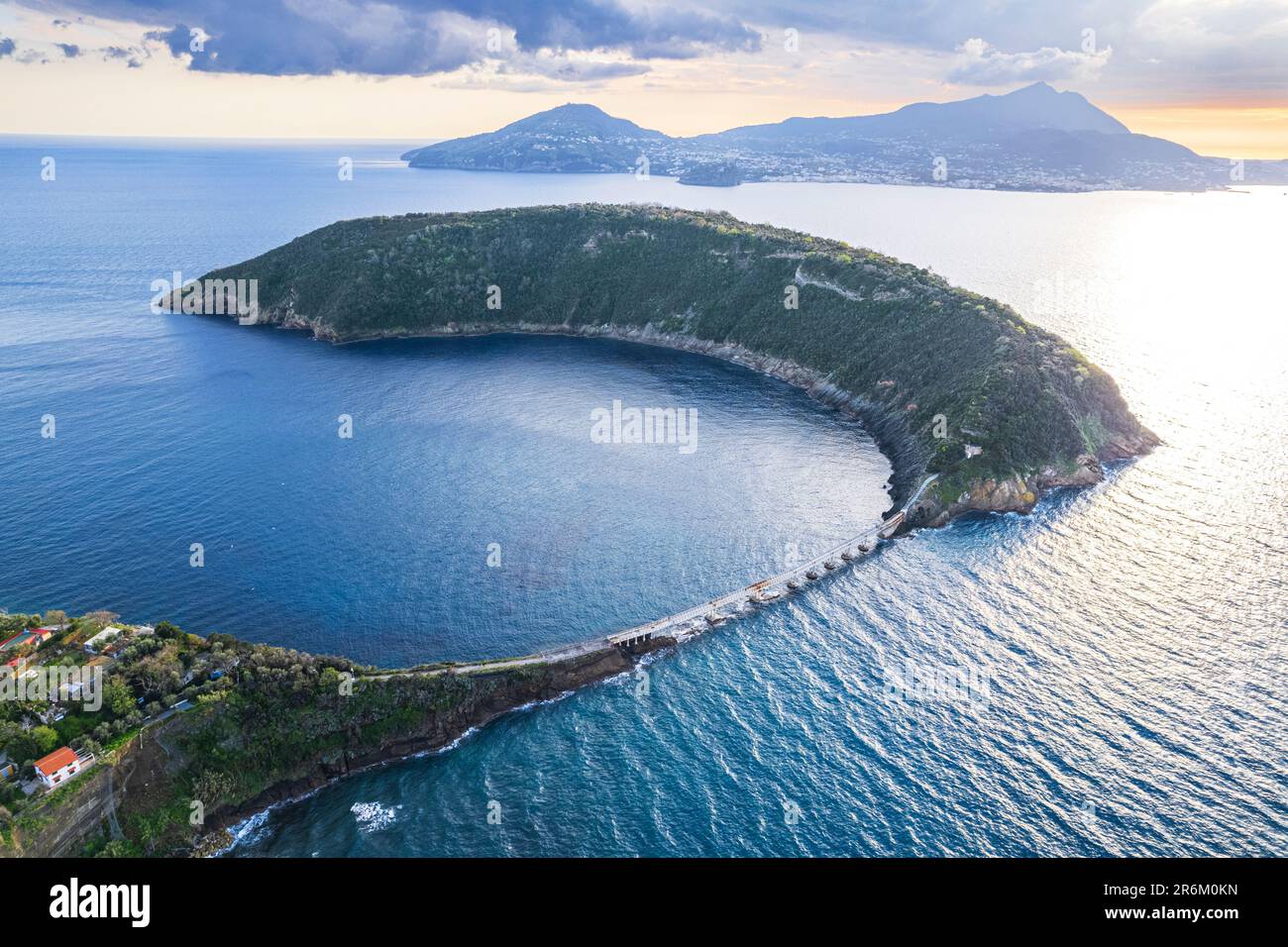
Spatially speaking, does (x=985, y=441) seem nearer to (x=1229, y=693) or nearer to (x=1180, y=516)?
(x=1180, y=516)

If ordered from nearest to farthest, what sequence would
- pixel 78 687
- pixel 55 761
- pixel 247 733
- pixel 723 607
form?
pixel 55 761 → pixel 78 687 → pixel 247 733 → pixel 723 607

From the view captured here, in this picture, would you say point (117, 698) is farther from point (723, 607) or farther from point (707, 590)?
point (723, 607)

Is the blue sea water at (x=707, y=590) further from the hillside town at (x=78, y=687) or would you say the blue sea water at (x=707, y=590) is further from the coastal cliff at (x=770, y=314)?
the hillside town at (x=78, y=687)

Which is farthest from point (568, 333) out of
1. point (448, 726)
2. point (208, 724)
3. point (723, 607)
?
point (208, 724)

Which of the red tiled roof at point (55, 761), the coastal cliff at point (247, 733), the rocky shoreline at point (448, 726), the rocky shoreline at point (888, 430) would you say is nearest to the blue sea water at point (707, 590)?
the rocky shoreline at point (448, 726)

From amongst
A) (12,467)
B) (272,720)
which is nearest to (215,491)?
(12,467)

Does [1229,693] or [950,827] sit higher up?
[1229,693]

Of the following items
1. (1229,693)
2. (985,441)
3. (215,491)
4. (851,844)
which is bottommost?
(851,844)
